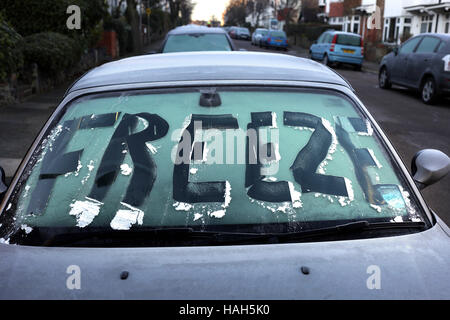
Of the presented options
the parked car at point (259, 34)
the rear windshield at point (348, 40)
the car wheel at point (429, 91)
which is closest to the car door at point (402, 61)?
the car wheel at point (429, 91)

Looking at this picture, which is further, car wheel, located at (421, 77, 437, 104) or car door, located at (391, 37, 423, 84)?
car door, located at (391, 37, 423, 84)

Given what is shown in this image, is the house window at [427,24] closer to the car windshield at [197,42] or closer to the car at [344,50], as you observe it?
the car at [344,50]

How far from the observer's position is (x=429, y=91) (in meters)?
13.0

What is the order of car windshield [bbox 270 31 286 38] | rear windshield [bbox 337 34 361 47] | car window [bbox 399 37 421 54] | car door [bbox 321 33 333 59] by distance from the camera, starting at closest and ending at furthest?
car window [bbox 399 37 421 54], rear windshield [bbox 337 34 361 47], car door [bbox 321 33 333 59], car windshield [bbox 270 31 286 38]

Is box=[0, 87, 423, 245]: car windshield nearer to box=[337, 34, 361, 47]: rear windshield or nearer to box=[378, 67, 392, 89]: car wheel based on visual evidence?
box=[378, 67, 392, 89]: car wheel

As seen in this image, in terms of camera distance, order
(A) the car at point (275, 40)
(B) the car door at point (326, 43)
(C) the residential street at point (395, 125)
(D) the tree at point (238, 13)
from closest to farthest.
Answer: (C) the residential street at point (395, 125), (B) the car door at point (326, 43), (A) the car at point (275, 40), (D) the tree at point (238, 13)

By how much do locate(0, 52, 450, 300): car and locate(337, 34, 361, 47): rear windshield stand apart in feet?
72.9

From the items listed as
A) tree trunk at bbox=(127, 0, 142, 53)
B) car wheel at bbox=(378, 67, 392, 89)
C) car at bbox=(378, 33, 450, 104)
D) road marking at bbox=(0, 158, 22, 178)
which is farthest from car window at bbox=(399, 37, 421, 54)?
tree trunk at bbox=(127, 0, 142, 53)

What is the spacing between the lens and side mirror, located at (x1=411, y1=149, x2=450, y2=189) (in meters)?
2.47

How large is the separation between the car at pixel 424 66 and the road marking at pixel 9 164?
9924mm

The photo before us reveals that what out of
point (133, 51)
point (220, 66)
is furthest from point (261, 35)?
point (220, 66)

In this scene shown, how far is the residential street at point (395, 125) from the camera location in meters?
6.52

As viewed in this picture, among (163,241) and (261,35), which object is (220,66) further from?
(261,35)

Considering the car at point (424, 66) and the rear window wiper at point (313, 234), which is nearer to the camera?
the rear window wiper at point (313, 234)
